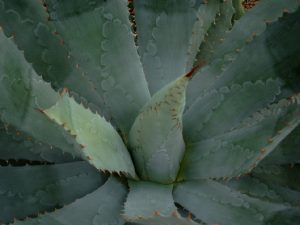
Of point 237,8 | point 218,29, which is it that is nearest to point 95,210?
point 218,29

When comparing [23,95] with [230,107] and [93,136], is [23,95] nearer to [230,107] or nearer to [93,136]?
[93,136]

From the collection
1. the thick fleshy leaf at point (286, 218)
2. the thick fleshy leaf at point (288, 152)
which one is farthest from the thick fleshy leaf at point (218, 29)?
the thick fleshy leaf at point (286, 218)

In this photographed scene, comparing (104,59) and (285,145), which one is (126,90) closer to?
(104,59)

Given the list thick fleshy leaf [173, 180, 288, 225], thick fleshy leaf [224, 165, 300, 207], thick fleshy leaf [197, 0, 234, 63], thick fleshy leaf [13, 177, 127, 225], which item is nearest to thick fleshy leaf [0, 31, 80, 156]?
thick fleshy leaf [13, 177, 127, 225]

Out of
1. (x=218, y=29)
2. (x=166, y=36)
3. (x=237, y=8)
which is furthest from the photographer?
(x=237, y=8)

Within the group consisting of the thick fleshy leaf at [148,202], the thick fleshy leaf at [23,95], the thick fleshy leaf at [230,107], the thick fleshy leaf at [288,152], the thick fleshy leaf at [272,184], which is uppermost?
the thick fleshy leaf at [23,95]

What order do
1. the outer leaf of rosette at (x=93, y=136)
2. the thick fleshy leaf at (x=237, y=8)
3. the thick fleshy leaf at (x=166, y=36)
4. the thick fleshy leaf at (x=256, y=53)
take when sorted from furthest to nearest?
1. the thick fleshy leaf at (x=237, y=8)
2. the thick fleshy leaf at (x=166, y=36)
3. the thick fleshy leaf at (x=256, y=53)
4. the outer leaf of rosette at (x=93, y=136)

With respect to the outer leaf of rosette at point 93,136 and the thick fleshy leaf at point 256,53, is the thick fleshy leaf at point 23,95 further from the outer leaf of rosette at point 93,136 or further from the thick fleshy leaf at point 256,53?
the thick fleshy leaf at point 256,53
